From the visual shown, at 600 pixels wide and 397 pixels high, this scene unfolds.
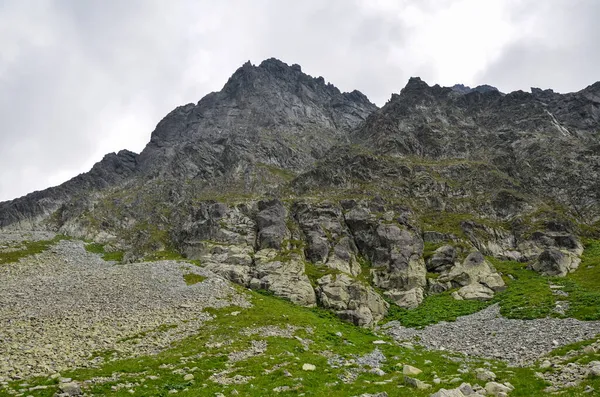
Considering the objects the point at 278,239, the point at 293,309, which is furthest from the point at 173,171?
the point at 293,309

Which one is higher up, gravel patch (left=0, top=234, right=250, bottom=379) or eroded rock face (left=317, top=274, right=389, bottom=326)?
gravel patch (left=0, top=234, right=250, bottom=379)

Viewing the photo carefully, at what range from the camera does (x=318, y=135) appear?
190625 mm

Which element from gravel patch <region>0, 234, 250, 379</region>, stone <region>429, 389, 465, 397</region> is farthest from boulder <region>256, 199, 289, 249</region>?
stone <region>429, 389, 465, 397</region>

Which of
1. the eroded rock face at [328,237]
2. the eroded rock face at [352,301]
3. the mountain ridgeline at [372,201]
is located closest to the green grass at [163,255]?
the mountain ridgeline at [372,201]

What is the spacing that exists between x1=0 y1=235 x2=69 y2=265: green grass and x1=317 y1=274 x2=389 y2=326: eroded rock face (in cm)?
6317

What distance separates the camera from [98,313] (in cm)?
4109

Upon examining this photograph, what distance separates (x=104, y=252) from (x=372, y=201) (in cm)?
7629

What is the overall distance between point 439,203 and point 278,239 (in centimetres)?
5229

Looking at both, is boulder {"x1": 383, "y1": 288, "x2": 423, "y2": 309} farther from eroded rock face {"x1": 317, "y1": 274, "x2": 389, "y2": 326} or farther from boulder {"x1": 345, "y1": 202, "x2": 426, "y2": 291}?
eroded rock face {"x1": 317, "y1": 274, "x2": 389, "y2": 326}

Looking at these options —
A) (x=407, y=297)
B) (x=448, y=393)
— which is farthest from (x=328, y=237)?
(x=448, y=393)

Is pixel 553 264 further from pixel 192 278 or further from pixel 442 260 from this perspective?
pixel 192 278

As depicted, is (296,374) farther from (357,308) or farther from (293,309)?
(357,308)

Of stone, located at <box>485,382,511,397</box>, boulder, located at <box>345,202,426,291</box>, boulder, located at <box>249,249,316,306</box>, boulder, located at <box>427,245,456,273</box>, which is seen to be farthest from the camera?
boulder, located at <box>427,245,456,273</box>

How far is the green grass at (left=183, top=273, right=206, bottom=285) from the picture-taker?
5747 cm
